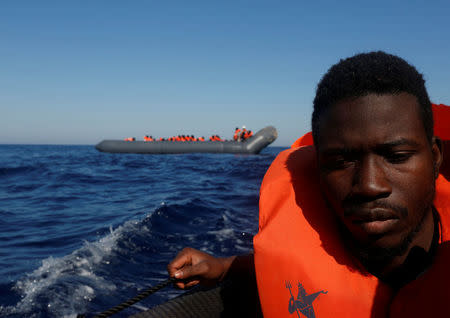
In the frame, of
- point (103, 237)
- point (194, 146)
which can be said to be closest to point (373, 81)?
point (103, 237)

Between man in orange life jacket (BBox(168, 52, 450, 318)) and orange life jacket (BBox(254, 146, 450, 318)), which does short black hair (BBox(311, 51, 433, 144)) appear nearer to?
man in orange life jacket (BBox(168, 52, 450, 318))

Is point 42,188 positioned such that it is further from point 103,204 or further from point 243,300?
point 243,300

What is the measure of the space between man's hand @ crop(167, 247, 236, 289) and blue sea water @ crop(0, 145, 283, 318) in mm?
1181

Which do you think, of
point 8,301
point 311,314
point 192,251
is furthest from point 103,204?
point 311,314

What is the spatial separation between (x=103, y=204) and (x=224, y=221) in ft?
10.6

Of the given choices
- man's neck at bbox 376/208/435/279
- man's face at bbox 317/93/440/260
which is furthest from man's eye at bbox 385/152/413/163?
man's neck at bbox 376/208/435/279

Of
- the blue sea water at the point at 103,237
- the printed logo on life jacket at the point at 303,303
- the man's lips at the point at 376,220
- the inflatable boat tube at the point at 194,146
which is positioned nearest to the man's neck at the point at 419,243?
the man's lips at the point at 376,220

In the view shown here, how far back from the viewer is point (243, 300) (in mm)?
1834

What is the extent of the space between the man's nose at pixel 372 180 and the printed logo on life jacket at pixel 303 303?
0.44 meters

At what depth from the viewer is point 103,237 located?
4574 mm

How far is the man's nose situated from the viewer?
0.98 meters

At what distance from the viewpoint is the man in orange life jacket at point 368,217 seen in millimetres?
981

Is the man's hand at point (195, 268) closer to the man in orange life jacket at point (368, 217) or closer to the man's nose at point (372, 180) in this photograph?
the man in orange life jacket at point (368, 217)

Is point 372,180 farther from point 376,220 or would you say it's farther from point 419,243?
point 419,243
